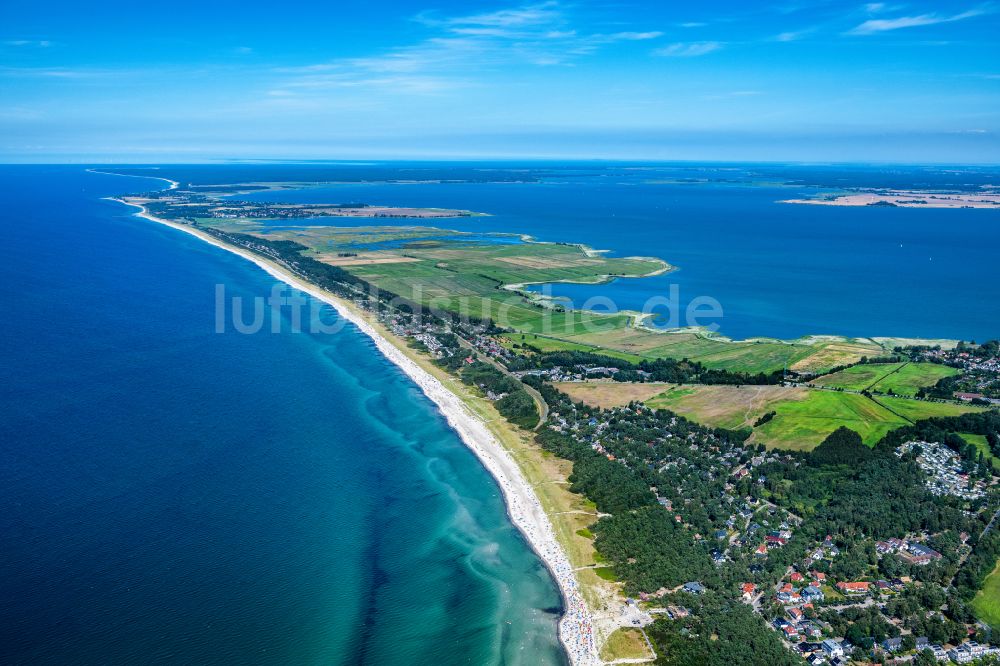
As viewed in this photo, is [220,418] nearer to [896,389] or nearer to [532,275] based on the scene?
[896,389]

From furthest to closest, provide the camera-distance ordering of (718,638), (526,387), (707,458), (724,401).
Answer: (526,387) < (724,401) < (707,458) < (718,638)

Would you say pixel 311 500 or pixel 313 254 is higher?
pixel 313 254

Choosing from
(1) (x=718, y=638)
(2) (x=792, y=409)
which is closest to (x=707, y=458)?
(2) (x=792, y=409)

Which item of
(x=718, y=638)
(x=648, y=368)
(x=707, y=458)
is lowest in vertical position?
(x=718, y=638)

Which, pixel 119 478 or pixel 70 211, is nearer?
pixel 119 478

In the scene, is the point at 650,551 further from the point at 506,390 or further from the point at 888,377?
the point at 888,377

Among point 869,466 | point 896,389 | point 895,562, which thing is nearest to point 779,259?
point 896,389

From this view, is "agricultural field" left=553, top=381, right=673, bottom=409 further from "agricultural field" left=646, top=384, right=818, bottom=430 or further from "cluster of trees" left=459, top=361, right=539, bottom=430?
"cluster of trees" left=459, top=361, right=539, bottom=430
